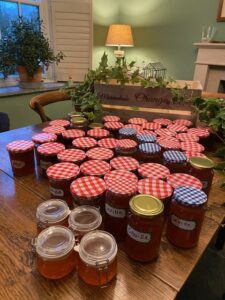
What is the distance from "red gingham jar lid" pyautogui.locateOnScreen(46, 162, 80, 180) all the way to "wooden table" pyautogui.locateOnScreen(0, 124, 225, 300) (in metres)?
0.10

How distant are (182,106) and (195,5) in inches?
99.6

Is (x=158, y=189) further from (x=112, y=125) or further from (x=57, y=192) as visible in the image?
(x=112, y=125)

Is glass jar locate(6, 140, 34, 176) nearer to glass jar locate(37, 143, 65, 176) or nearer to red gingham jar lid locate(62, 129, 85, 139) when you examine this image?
glass jar locate(37, 143, 65, 176)

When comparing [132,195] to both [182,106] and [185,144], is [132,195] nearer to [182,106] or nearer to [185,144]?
[185,144]

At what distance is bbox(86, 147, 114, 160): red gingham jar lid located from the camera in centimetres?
78

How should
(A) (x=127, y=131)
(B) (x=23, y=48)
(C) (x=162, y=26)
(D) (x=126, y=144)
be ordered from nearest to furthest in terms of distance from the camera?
(D) (x=126, y=144) < (A) (x=127, y=131) < (B) (x=23, y=48) < (C) (x=162, y=26)

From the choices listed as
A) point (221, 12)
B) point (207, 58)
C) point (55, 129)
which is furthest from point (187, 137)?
point (221, 12)

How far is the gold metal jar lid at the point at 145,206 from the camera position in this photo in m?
0.47

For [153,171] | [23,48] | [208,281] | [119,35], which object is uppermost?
[119,35]

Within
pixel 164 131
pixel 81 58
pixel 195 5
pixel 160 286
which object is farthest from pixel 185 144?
pixel 195 5

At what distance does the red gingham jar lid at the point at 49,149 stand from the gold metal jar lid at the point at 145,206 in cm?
38

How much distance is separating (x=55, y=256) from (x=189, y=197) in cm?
31

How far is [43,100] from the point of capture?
5.28 ft

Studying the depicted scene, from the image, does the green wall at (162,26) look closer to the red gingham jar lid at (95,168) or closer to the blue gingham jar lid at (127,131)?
the blue gingham jar lid at (127,131)
